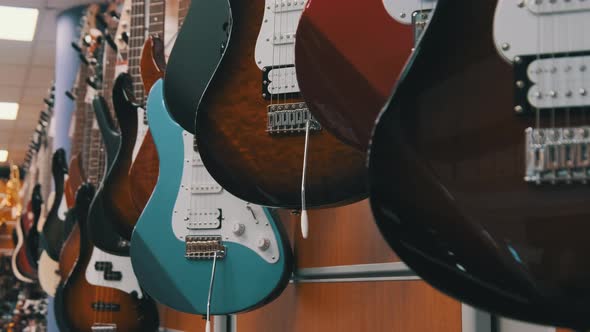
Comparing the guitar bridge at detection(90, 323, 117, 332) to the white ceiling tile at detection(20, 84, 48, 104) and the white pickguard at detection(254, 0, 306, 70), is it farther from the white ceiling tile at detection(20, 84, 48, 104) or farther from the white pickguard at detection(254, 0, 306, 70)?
the white ceiling tile at detection(20, 84, 48, 104)

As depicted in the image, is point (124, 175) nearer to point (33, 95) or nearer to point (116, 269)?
point (116, 269)

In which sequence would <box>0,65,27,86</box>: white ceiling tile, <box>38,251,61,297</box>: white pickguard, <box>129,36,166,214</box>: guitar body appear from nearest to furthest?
<box>129,36,166,214</box>: guitar body, <box>38,251,61,297</box>: white pickguard, <box>0,65,27,86</box>: white ceiling tile

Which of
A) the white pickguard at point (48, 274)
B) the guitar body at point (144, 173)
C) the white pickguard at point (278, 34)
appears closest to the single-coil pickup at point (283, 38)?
the white pickguard at point (278, 34)

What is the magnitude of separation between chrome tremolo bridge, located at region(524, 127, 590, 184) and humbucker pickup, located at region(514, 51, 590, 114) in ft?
0.10

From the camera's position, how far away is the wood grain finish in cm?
126

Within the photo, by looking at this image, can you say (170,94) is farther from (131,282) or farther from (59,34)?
(59,34)

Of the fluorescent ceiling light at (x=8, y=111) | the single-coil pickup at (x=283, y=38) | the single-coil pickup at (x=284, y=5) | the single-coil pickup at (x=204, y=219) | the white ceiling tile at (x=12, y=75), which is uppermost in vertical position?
the white ceiling tile at (x=12, y=75)

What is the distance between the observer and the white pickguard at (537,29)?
77 centimetres

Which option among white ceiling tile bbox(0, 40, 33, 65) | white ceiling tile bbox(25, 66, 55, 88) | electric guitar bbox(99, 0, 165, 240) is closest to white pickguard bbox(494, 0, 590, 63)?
electric guitar bbox(99, 0, 165, 240)

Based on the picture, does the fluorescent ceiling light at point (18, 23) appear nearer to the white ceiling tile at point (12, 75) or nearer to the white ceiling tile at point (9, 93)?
the white ceiling tile at point (12, 75)

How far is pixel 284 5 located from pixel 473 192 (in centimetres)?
56

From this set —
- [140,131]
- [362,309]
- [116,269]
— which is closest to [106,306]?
[116,269]

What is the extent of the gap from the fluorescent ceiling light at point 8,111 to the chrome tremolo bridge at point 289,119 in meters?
5.96

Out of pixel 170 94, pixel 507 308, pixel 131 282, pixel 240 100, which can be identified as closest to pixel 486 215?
pixel 507 308
